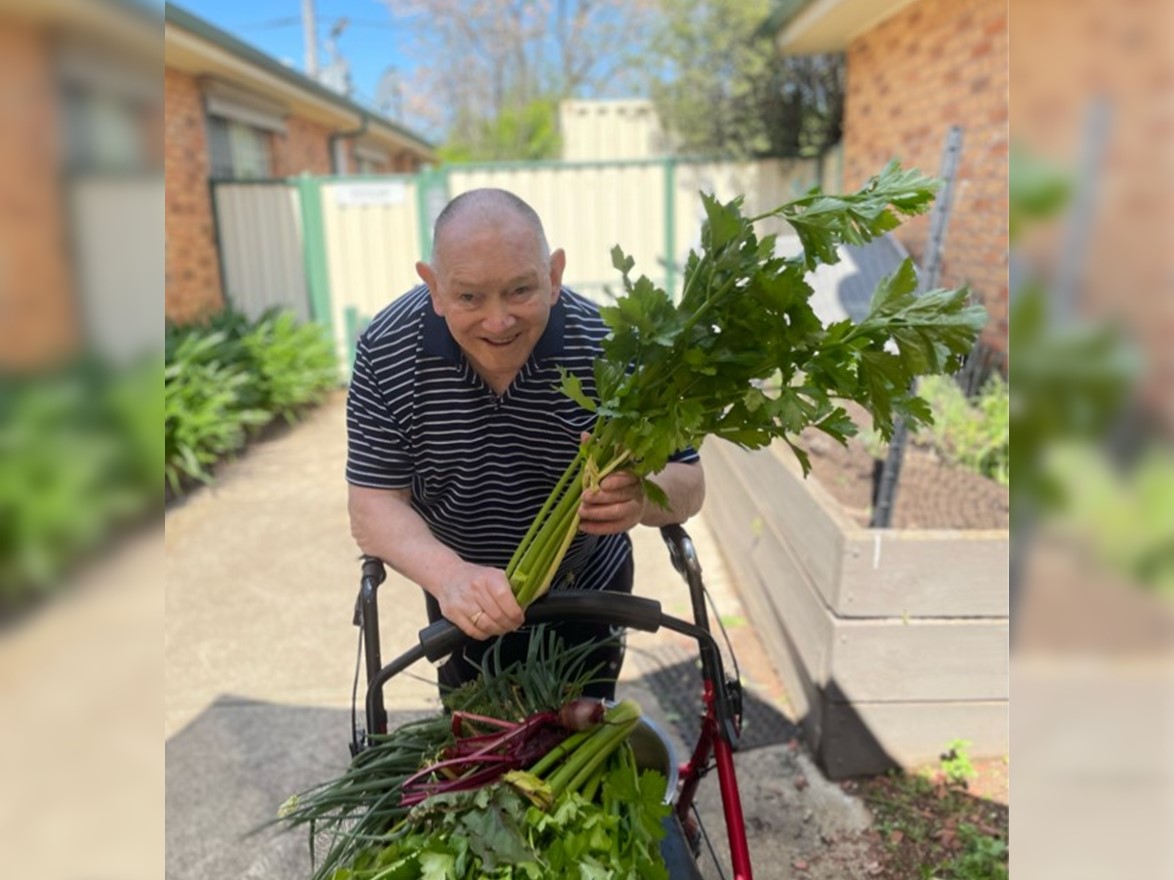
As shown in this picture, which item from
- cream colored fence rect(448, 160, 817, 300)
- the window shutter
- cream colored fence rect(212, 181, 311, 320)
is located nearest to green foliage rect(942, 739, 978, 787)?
cream colored fence rect(448, 160, 817, 300)

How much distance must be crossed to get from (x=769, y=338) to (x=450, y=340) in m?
0.79

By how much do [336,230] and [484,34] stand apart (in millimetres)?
13156

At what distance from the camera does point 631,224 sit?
10008 millimetres

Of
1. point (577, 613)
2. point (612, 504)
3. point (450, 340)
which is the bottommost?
point (577, 613)

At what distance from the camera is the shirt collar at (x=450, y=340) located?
6.39 ft

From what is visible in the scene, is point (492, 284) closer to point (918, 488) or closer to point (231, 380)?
point (918, 488)

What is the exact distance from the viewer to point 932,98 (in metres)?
6.70

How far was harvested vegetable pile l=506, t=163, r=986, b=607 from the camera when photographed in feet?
4.72

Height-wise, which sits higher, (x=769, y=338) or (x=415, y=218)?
(x=415, y=218)
